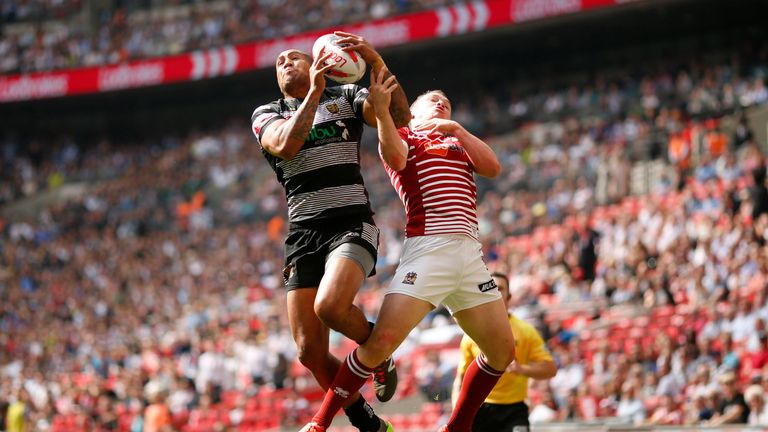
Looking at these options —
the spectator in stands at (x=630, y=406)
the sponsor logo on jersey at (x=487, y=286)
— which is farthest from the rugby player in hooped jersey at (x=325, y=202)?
the spectator in stands at (x=630, y=406)

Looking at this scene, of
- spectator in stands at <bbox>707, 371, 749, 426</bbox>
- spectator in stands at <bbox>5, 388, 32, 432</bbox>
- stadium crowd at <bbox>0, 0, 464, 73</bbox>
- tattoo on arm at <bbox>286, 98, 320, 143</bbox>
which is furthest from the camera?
stadium crowd at <bbox>0, 0, 464, 73</bbox>

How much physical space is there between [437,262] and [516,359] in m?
2.02

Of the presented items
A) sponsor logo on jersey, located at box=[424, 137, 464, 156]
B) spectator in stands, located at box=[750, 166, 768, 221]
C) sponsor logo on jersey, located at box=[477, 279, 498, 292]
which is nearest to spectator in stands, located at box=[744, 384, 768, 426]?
spectator in stands, located at box=[750, 166, 768, 221]

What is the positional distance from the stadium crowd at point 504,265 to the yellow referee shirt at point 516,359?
3304 millimetres

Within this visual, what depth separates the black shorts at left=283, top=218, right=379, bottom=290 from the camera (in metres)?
6.19

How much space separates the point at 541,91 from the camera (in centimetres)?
2755

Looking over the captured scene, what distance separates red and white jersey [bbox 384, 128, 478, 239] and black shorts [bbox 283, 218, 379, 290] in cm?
Answer: 27

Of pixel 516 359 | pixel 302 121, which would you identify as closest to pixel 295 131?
pixel 302 121

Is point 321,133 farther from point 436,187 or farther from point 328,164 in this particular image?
point 436,187

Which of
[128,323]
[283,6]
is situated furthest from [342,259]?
[283,6]

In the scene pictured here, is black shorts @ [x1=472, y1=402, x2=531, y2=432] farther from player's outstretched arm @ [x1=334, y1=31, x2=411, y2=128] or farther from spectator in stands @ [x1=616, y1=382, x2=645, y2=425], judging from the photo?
spectator in stands @ [x1=616, y1=382, x2=645, y2=425]

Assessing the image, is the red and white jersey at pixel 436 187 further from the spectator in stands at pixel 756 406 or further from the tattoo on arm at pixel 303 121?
the spectator in stands at pixel 756 406

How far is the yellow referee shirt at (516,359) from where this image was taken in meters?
7.84

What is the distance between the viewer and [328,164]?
6199 mm
